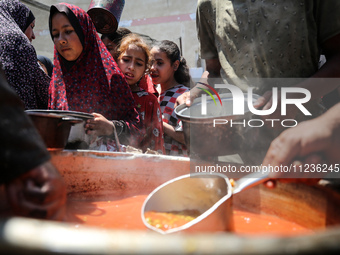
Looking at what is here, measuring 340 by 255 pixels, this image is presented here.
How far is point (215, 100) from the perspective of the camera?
54.7 inches

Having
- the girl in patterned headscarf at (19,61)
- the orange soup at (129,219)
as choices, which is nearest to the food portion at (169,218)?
the orange soup at (129,219)

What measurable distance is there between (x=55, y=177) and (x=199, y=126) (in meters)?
0.80

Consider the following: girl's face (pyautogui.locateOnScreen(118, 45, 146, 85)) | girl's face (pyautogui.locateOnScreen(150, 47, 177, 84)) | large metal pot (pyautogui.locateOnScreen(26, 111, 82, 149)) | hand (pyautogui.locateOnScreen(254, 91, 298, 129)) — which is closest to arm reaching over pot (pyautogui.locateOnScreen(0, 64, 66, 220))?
large metal pot (pyautogui.locateOnScreen(26, 111, 82, 149))

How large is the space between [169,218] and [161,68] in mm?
2748

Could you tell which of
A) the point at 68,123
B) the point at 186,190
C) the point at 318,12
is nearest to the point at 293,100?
the point at 318,12

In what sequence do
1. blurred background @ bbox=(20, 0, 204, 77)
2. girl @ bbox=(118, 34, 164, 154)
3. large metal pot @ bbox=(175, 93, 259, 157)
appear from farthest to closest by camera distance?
blurred background @ bbox=(20, 0, 204, 77) < girl @ bbox=(118, 34, 164, 154) < large metal pot @ bbox=(175, 93, 259, 157)

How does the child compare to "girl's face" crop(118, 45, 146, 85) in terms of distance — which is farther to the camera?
the child

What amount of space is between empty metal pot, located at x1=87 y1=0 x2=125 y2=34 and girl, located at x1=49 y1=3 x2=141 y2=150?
1042mm

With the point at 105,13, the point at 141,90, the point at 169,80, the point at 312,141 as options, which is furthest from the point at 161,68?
the point at 312,141

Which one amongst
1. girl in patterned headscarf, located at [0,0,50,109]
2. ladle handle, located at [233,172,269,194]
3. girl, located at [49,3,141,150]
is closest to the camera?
ladle handle, located at [233,172,269,194]

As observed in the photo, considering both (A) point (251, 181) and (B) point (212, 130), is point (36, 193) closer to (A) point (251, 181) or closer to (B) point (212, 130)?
(A) point (251, 181)

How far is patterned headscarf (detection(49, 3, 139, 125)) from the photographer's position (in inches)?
91.4

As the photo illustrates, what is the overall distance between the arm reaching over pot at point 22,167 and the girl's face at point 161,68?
9.64ft

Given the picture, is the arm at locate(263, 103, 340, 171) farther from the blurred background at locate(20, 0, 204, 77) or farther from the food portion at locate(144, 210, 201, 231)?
the blurred background at locate(20, 0, 204, 77)
